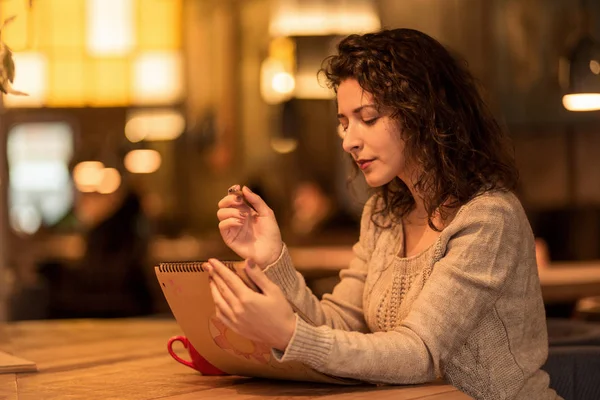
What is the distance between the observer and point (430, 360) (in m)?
1.73

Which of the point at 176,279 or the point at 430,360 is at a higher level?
the point at 176,279

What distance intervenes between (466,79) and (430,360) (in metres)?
0.64

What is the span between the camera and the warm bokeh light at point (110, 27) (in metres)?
12.6

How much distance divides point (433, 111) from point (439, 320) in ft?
1.41

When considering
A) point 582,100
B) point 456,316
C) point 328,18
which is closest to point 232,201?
point 456,316

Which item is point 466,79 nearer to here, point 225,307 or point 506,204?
point 506,204

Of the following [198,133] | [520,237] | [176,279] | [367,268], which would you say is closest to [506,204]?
[520,237]

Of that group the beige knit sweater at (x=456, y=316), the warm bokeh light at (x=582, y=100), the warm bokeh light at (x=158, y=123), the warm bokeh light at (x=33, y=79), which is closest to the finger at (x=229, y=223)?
the beige knit sweater at (x=456, y=316)

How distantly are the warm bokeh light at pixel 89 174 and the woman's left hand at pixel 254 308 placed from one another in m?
9.15

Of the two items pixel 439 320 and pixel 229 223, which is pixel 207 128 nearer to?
pixel 229 223

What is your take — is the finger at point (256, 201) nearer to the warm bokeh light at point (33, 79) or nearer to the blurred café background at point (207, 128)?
the blurred café background at point (207, 128)

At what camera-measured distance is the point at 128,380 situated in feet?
6.17

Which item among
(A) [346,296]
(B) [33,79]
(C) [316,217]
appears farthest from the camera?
(B) [33,79]

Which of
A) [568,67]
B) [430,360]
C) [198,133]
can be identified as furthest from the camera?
[198,133]
